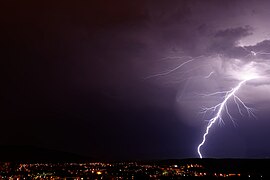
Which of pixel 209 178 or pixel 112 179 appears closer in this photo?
pixel 112 179

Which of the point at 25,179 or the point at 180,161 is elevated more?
the point at 180,161

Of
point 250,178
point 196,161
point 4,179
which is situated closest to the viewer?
point 4,179

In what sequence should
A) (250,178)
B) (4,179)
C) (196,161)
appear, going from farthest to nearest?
(196,161), (250,178), (4,179)

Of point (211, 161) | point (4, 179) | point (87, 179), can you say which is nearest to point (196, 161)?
point (211, 161)

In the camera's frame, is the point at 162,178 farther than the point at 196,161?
No

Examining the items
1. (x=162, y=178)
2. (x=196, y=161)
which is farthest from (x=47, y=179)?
(x=196, y=161)

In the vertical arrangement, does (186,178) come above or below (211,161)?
below

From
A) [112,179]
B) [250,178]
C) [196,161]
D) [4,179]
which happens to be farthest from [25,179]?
[196,161]

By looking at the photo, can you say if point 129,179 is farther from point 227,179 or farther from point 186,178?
point 227,179

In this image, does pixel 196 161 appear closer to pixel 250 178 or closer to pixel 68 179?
pixel 250 178
